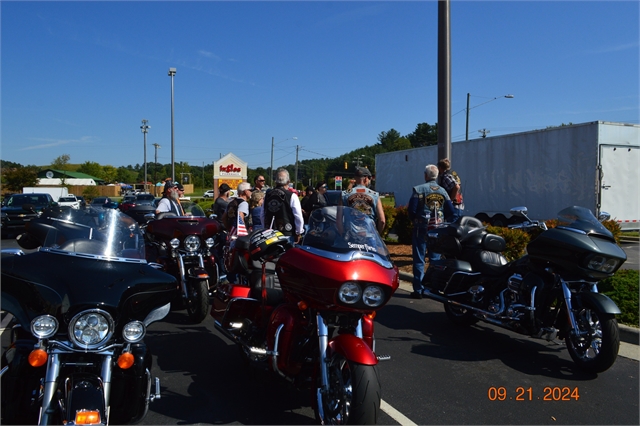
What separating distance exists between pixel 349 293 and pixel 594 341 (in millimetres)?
2749

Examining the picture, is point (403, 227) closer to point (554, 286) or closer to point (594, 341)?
→ point (554, 286)

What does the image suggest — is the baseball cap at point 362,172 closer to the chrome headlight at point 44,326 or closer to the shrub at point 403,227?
the chrome headlight at point 44,326

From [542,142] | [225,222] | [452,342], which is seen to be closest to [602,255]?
[452,342]

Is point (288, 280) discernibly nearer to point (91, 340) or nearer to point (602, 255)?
point (91, 340)

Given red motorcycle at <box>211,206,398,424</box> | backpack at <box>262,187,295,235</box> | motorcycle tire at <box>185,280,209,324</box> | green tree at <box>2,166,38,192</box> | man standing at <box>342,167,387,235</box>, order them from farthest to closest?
A: green tree at <box>2,166,38,192</box>
man standing at <box>342,167,387,235</box>
backpack at <box>262,187,295,235</box>
motorcycle tire at <box>185,280,209,324</box>
red motorcycle at <box>211,206,398,424</box>

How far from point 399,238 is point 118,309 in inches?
446

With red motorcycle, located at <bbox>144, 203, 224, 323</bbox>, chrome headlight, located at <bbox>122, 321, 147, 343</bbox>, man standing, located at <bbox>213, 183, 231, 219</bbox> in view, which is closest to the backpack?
red motorcycle, located at <bbox>144, 203, 224, 323</bbox>

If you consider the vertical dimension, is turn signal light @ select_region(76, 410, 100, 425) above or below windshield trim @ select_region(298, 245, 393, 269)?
below

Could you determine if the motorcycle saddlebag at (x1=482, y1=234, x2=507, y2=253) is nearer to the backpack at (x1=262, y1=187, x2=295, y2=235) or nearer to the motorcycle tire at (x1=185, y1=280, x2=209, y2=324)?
the backpack at (x1=262, y1=187, x2=295, y2=235)

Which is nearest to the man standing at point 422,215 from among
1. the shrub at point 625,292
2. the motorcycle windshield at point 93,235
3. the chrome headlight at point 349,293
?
the shrub at point 625,292

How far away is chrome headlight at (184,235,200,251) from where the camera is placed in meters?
6.73

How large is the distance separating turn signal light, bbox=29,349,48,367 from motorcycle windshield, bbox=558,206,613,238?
4575 mm

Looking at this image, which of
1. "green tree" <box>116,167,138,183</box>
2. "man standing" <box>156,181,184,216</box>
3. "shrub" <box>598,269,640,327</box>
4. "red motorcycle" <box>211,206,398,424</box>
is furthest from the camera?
"green tree" <box>116,167,138,183</box>

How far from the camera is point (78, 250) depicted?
3.31m
